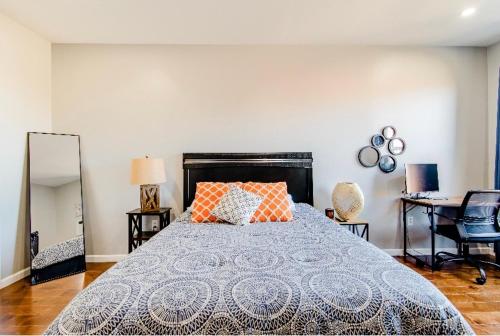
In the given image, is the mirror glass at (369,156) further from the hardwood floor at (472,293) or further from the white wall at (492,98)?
the white wall at (492,98)

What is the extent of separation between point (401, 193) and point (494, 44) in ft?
7.15

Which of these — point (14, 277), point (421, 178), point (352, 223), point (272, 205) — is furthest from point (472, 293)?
point (14, 277)

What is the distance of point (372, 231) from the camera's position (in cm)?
361

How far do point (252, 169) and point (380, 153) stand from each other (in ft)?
5.43

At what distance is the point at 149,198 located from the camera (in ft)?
10.7

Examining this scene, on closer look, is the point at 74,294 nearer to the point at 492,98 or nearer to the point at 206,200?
the point at 206,200

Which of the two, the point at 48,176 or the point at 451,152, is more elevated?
the point at 451,152

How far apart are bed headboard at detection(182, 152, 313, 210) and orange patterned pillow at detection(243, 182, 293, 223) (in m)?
0.42

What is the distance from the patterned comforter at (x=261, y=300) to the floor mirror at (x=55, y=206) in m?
2.15

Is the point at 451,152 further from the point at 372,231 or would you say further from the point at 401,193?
the point at 372,231

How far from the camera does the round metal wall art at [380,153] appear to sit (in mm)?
3562

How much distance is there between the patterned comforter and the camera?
1.12 metres

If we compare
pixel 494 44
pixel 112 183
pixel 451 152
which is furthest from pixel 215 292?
pixel 494 44

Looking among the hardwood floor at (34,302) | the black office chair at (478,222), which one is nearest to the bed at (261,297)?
the hardwood floor at (34,302)
